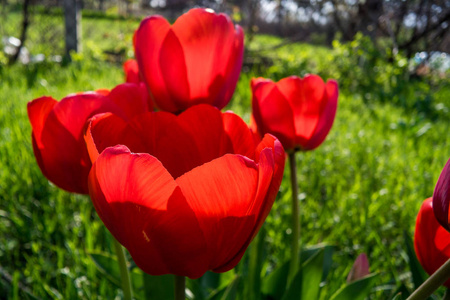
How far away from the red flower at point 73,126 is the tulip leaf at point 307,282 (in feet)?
1.08

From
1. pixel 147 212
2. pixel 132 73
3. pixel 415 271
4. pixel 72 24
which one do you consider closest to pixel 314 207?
pixel 415 271

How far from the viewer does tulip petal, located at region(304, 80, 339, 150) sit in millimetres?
696

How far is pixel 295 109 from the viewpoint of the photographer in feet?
2.27

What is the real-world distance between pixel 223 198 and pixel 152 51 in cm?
30

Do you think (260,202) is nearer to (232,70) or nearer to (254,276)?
(232,70)

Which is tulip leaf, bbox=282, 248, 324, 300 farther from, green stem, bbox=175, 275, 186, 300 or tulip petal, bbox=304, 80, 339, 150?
green stem, bbox=175, 275, 186, 300

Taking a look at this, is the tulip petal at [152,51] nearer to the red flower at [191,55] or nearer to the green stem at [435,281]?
the red flower at [191,55]

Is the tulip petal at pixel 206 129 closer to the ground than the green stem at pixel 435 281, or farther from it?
farther from it

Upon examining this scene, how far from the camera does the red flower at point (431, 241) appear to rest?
18.4 inches

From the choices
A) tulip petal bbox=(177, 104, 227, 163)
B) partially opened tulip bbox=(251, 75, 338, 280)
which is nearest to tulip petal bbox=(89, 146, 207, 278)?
tulip petal bbox=(177, 104, 227, 163)

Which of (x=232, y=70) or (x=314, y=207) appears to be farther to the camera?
(x=314, y=207)

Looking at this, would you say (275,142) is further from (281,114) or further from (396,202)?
(396,202)

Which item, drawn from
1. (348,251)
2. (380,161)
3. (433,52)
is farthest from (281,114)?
(433,52)

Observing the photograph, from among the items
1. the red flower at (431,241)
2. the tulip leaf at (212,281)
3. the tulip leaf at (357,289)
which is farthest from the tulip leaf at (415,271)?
the tulip leaf at (212,281)
